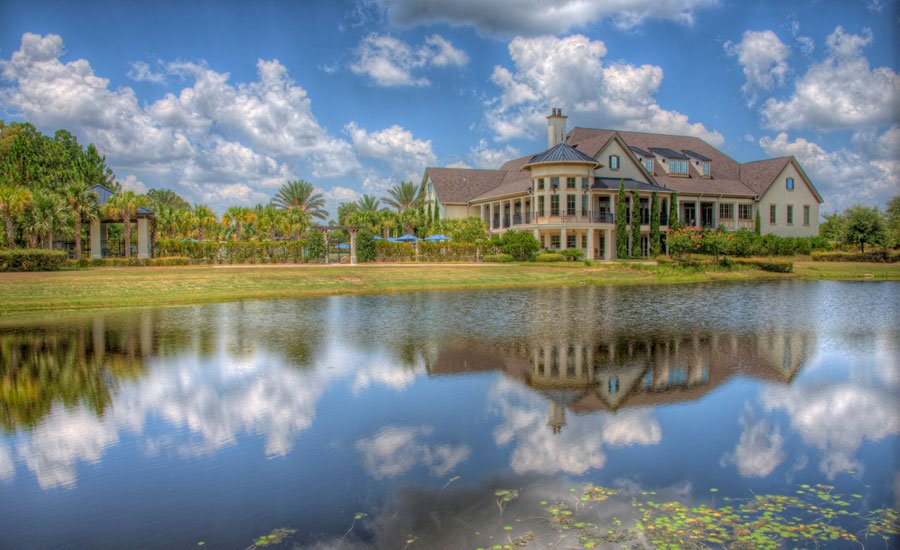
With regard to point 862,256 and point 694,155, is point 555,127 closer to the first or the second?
point 694,155

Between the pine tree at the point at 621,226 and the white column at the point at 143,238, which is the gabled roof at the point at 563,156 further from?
the white column at the point at 143,238

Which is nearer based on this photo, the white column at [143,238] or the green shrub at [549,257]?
the green shrub at [549,257]

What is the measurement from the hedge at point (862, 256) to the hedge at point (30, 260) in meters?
52.2

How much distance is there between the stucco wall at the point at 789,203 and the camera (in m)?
58.7

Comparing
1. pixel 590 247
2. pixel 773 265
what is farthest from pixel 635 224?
pixel 773 265

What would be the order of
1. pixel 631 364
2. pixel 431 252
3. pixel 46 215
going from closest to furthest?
pixel 631 364, pixel 46 215, pixel 431 252

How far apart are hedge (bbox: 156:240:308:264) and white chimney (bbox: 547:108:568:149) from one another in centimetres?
2457

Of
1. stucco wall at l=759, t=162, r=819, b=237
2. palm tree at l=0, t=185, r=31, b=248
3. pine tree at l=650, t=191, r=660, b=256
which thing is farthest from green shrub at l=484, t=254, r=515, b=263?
palm tree at l=0, t=185, r=31, b=248

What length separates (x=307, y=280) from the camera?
34312 mm

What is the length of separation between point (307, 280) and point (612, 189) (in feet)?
96.8

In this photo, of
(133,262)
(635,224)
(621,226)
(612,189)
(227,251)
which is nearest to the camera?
(133,262)

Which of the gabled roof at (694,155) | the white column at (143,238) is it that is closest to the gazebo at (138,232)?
the white column at (143,238)

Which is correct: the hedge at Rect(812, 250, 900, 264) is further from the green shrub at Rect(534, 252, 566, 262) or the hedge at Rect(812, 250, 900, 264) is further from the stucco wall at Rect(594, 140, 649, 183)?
the green shrub at Rect(534, 252, 566, 262)

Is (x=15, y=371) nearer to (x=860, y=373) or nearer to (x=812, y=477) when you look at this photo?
(x=812, y=477)
